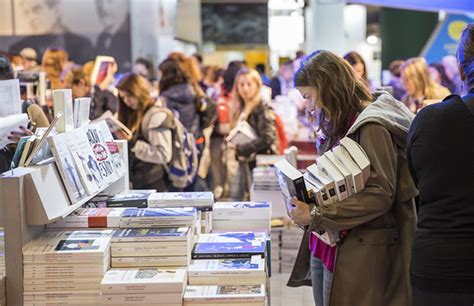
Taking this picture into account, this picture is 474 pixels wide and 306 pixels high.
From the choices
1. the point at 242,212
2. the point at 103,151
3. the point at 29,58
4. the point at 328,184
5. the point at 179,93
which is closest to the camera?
the point at 328,184

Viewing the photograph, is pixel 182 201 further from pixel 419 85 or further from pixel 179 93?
pixel 419 85

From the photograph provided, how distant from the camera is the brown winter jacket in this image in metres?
2.99

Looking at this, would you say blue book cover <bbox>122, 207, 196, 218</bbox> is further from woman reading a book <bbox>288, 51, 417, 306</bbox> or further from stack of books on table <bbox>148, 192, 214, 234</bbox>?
woman reading a book <bbox>288, 51, 417, 306</bbox>

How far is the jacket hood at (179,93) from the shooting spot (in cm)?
732

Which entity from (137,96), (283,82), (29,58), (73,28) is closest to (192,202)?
(137,96)

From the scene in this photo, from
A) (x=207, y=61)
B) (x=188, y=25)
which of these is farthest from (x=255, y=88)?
(x=207, y=61)

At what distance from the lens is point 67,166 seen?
3029mm

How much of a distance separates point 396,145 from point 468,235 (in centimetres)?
56

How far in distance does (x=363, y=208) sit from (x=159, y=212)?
81 centimetres

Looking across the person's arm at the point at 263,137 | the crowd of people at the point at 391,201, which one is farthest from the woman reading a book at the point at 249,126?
the crowd of people at the point at 391,201

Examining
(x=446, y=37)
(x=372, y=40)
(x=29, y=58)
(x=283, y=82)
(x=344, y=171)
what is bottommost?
(x=283, y=82)

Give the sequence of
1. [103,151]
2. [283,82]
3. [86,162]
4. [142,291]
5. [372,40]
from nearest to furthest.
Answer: [142,291], [86,162], [103,151], [283,82], [372,40]

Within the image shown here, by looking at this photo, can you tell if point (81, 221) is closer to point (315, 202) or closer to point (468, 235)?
point (315, 202)

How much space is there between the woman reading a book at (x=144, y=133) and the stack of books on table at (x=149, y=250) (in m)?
3.08
